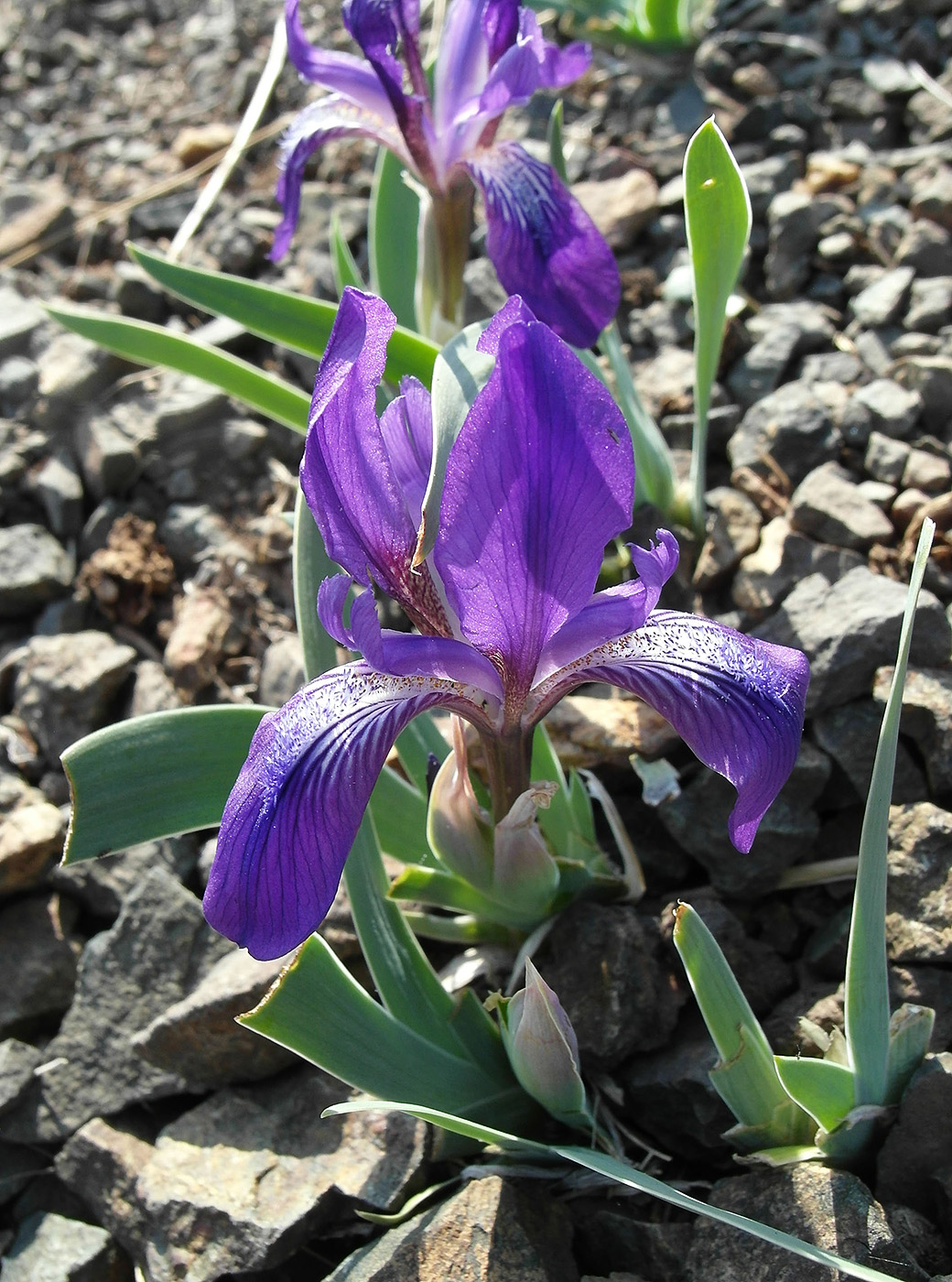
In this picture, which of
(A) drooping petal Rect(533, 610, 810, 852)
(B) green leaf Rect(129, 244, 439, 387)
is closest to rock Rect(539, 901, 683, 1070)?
(A) drooping petal Rect(533, 610, 810, 852)

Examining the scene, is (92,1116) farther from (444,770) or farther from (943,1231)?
(943,1231)

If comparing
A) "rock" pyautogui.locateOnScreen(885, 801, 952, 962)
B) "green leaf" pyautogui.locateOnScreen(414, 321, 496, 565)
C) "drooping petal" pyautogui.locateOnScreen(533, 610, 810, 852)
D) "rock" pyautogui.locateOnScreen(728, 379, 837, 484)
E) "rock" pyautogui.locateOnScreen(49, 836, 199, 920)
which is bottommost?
"rock" pyautogui.locateOnScreen(49, 836, 199, 920)

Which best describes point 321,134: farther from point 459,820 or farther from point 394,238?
point 459,820

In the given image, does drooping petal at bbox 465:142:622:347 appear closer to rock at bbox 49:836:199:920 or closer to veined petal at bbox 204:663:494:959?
veined petal at bbox 204:663:494:959

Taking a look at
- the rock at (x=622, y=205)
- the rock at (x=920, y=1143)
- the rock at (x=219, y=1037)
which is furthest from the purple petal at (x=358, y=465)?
the rock at (x=622, y=205)

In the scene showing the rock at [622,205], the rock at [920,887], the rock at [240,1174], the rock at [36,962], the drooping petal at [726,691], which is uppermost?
the rock at [622,205]

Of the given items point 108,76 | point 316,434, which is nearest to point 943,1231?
point 316,434

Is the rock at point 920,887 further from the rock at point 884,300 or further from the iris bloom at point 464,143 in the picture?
the rock at point 884,300
